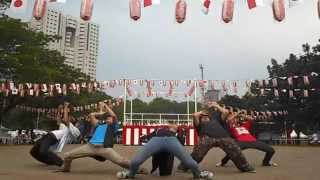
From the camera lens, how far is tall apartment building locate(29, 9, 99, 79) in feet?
124

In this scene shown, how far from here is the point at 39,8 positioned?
704 inches

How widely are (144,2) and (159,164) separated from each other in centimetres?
686

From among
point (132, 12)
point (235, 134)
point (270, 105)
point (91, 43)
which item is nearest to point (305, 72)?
point (270, 105)

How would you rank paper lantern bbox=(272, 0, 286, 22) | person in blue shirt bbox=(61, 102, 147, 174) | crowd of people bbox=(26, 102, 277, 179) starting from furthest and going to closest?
paper lantern bbox=(272, 0, 286, 22) < person in blue shirt bbox=(61, 102, 147, 174) < crowd of people bbox=(26, 102, 277, 179)

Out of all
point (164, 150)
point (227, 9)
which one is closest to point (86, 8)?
point (227, 9)

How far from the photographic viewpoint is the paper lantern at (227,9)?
696 inches

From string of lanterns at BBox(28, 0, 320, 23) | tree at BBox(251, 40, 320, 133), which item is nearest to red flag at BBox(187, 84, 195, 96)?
tree at BBox(251, 40, 320, 133)

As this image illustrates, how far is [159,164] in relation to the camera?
37.4 ft

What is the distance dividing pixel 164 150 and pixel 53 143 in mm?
4267

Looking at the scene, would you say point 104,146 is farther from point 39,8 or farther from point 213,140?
point 39,8

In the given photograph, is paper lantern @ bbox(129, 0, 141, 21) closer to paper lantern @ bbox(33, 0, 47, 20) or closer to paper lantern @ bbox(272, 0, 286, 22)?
paper lantern @ bbox(33, 0, 47, 20)

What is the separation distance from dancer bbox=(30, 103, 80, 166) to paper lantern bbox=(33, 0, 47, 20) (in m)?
5.15

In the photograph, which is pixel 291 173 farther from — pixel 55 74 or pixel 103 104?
pixel 55 74

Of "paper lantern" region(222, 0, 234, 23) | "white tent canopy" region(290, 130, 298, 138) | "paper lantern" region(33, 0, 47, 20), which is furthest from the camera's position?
"white tent canopy" region(290, 130, 298, 138)
